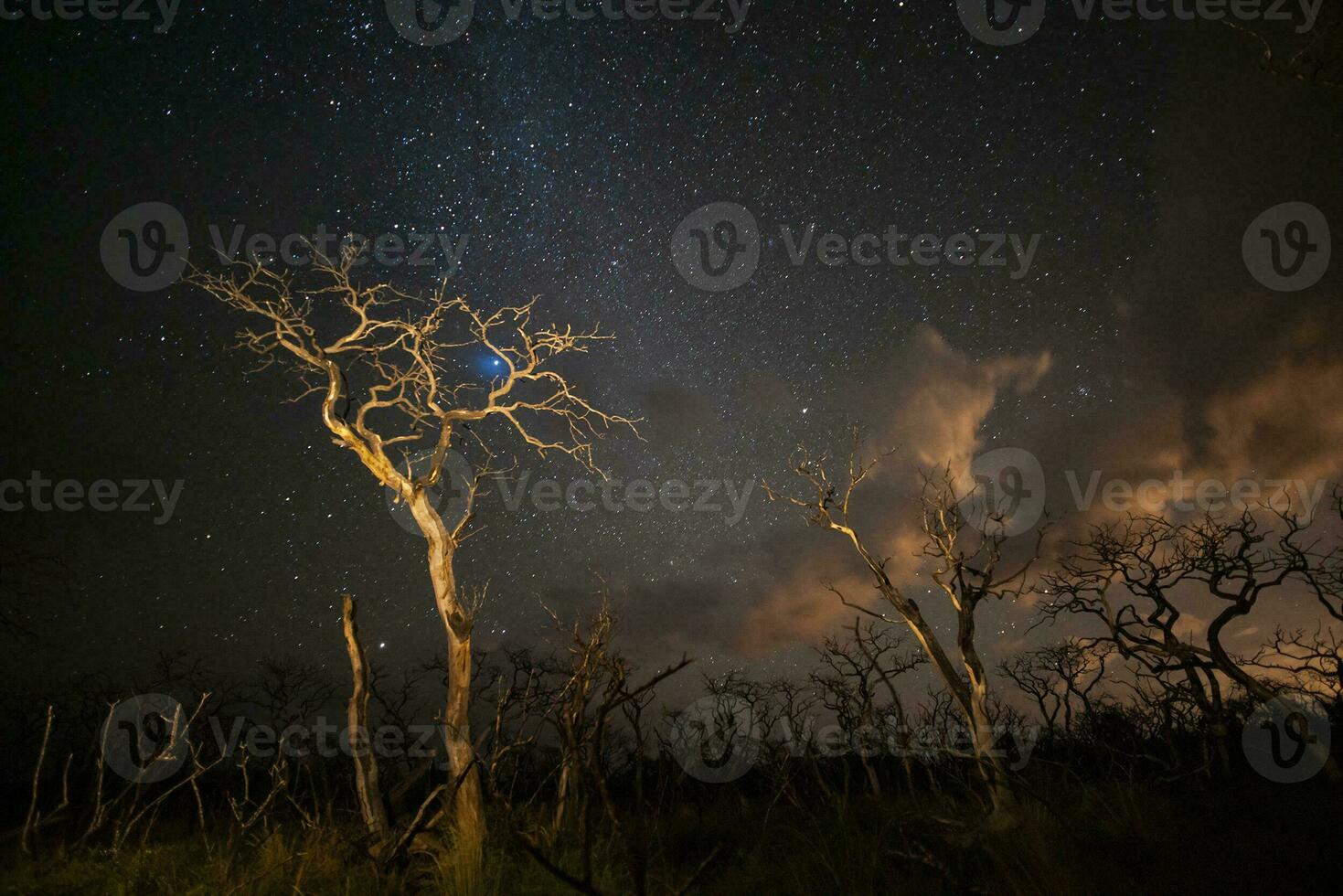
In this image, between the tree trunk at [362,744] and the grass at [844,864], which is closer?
the grass at [844,864]

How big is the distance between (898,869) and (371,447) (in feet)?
28.8

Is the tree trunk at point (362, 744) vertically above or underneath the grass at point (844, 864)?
above

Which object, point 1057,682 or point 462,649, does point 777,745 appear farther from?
point 462,649

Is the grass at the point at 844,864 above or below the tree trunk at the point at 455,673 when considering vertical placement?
below

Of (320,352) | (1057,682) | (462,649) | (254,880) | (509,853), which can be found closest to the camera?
(254,880)

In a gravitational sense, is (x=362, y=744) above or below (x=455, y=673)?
below

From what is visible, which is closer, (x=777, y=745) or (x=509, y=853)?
(x=509, y=853)

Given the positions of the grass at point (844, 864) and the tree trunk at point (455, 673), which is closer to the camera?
the grass at point (844, 864)

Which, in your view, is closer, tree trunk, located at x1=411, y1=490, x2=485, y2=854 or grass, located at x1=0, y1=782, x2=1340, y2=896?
grass, located at x1=0, y1=782, x2=1340, y2=896

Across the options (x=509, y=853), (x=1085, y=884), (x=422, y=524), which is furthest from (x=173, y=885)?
(x=1085, y=884)

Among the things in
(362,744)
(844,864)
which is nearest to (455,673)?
A: (362,744)

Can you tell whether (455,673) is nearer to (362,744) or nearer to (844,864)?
(362,744)

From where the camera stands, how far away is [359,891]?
17.3 feet

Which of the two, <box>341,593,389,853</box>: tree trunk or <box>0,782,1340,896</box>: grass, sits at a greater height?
<box>341,593,389,853</box>: tree trunk
